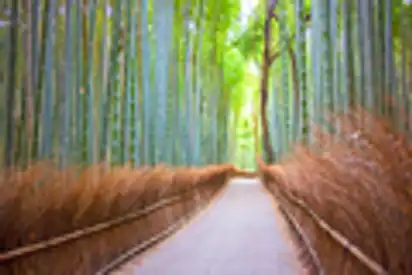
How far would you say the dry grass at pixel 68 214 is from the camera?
118 inches

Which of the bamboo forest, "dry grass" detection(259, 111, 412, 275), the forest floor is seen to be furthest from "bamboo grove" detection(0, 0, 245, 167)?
"dry grass" detection(259, 111, 412, 275)

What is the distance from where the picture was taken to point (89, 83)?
20.1ft

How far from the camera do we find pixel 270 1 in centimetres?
1850

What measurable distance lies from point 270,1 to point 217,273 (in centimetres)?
1485

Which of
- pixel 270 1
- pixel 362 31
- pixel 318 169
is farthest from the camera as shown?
pixel 270 1

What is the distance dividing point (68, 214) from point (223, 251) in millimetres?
2195

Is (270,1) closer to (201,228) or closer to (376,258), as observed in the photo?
(201,228)

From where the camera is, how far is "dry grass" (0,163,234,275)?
299 cm

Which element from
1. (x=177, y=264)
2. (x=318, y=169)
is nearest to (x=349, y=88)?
(x=318, y=169)

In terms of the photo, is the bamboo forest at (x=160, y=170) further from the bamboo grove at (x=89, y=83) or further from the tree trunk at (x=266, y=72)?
the tree trunk at (x=266, y=72)

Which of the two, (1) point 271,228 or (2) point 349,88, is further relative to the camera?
(1) point 271,228

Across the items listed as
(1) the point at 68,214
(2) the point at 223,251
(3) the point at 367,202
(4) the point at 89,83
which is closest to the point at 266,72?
(4) the point at 89,83

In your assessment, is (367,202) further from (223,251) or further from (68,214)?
(223,251)

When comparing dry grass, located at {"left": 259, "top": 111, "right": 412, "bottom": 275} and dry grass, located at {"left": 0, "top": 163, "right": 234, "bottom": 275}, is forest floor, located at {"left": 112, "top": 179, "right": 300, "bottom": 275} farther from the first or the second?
dry grass, located at {"left": 259, "top": 111, "right": 412, "bottom": 275}
